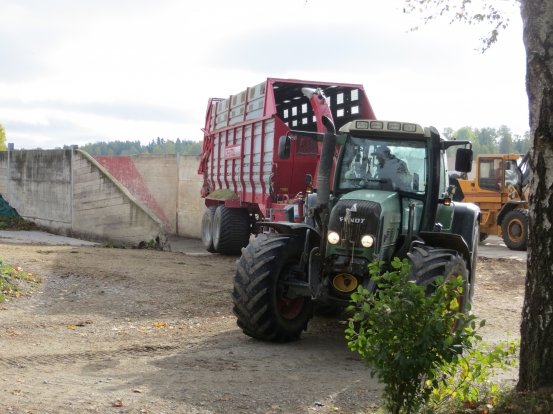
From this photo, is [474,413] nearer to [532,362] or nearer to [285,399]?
[532,362]

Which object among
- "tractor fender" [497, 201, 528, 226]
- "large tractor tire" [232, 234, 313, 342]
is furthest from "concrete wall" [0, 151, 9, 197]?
"large tractor tire" [232, 234, 313, 342]

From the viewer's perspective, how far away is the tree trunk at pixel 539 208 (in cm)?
450

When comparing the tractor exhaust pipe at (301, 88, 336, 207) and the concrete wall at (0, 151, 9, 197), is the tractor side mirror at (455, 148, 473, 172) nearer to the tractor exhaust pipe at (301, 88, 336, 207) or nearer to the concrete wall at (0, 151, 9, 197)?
the tractor exhaust pipe at (301, 88, 336, 207)

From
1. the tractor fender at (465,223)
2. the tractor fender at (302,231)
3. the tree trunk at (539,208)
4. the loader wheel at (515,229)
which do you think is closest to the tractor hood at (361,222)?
the tractor fender at (302,231)

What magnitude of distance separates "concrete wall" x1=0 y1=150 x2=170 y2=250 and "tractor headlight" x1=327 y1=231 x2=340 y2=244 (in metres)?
9.68

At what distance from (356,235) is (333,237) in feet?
0.79

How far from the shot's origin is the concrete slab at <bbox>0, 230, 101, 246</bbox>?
17156 mm

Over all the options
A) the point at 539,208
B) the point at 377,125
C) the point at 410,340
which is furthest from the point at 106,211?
the point at 410,340

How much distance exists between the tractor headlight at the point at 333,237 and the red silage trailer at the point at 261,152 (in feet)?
16.9

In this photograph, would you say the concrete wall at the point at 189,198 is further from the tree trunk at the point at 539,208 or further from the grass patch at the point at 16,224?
the tree trunk at the point at 539,208

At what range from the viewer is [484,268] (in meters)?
14.2

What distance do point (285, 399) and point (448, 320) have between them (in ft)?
5.69

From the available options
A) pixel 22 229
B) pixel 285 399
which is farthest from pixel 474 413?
pixel 22 229

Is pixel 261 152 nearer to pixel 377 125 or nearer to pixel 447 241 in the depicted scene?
pixel 377 125
